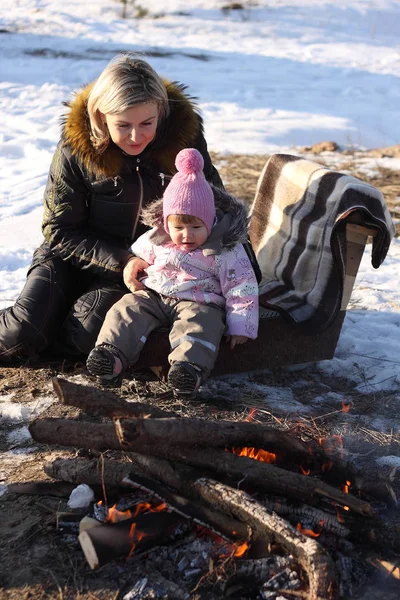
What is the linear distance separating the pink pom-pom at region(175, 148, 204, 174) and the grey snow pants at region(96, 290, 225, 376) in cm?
70

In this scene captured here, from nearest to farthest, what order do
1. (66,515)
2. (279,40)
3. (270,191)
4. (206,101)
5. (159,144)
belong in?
(66,515) → (159,144) → (270,191) → (206,101) → (279,40)

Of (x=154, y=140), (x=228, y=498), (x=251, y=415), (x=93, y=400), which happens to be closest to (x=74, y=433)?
(x=93, y=400)

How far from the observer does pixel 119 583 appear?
258cm

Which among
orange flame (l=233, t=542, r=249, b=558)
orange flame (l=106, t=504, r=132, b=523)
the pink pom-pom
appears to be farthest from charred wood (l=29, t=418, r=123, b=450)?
the pink pom-pom

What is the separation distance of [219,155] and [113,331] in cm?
505

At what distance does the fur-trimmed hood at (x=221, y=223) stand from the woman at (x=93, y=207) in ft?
0.74

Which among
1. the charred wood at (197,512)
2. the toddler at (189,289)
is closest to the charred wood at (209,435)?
the charred wood at (197,512)

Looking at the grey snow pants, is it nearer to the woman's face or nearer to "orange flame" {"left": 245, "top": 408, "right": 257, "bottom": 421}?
"orange flame" {"left": 245, "top": 408, "right": 257, "bottom": 421}

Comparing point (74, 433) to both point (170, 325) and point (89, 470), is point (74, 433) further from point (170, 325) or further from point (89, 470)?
point (170, 325)

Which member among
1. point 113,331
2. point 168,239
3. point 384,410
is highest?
point 168,239

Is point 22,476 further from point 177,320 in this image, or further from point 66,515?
point 177,320

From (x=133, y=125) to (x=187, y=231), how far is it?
651 millimetres

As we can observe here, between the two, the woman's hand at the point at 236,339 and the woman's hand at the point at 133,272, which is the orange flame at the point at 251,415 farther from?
the woman's hand at the point at 133,272

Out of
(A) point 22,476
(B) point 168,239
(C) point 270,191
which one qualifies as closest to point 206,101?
(C) point 270,191
